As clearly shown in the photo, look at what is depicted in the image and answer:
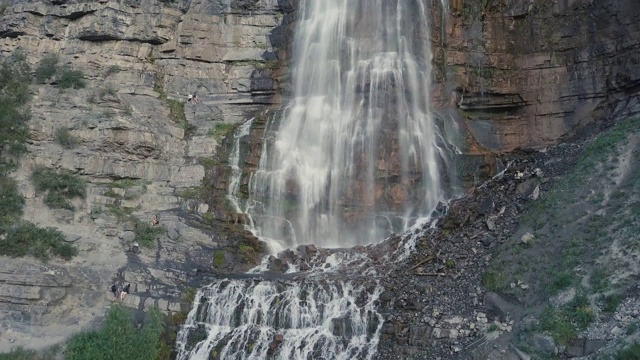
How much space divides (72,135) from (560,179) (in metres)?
22.4

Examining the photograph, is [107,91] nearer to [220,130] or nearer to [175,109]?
[175,109]

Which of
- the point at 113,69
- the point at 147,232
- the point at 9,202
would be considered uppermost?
the point at 113,69

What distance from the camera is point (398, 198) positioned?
28.1 m

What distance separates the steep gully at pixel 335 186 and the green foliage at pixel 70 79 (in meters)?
8.72

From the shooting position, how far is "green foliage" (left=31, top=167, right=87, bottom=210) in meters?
26.7

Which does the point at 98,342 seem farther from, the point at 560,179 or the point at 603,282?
the point at 560,179

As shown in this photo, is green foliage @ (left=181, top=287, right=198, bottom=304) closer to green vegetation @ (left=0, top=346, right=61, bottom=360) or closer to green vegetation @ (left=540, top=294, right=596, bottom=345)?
green vegetation @ (left=0, top=346, right=61, bottom=360)

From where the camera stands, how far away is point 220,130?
109ft

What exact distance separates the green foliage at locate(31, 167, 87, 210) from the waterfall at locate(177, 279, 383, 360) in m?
8.81

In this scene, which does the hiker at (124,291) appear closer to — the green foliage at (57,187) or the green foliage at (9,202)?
the green foliage at (57,187)

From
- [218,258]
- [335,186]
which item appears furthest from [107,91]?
[335,186]

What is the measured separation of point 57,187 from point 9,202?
202 centimetres

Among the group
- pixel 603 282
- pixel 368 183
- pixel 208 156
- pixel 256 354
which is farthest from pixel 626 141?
pixel 208 156

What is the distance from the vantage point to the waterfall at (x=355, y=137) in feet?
92.4
